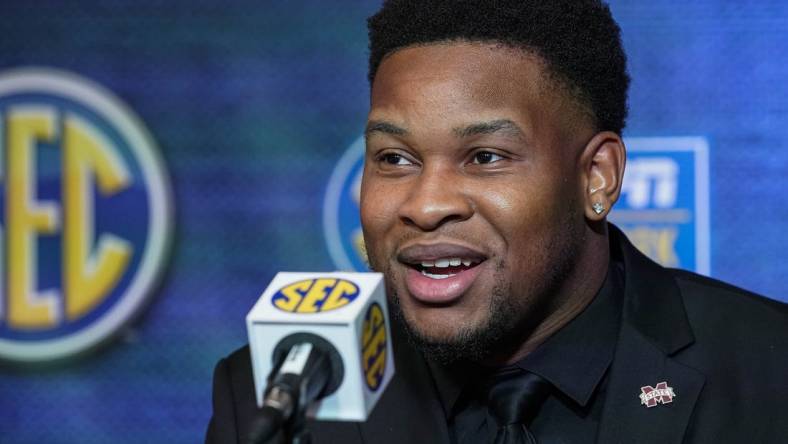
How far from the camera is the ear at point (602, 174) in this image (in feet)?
6.25

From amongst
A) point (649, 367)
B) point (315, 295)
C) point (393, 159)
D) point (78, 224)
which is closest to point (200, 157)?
point (78, 224)

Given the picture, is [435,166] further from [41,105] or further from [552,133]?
[41,105]

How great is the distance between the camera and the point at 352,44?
109 inches

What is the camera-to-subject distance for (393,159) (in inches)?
71.2

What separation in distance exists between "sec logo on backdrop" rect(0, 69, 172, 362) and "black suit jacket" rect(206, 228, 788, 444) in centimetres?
82

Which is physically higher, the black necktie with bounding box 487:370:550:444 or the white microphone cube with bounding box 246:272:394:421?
the white microphone cube with bounding box 246:272:394:421

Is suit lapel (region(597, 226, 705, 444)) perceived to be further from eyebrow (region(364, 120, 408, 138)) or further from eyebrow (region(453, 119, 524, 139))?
eyebrow (region(364, 120, 408, 138))

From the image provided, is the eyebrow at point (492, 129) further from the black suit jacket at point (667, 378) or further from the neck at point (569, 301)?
the black suit jacket at point (667, 378)

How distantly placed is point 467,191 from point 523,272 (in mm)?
167

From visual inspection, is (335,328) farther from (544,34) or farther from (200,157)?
(200,157)

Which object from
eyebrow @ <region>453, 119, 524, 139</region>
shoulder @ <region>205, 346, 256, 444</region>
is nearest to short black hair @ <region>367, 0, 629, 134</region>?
eyebrow @ <region>453, 119, 524, 139</region>

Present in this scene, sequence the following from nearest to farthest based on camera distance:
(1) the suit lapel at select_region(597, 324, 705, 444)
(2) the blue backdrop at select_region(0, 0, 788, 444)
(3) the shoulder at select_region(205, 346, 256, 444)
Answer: (1) the suit lapel at select_region(597, 324, 705, 444) < (3) the shoulder at select_region(205, 346, 256, 444) < (2) the blue backdrop at select_region(0, 0, 788, 444)

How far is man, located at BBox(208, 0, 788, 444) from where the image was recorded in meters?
1.73

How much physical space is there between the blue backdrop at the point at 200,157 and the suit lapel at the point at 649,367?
3.18ft
